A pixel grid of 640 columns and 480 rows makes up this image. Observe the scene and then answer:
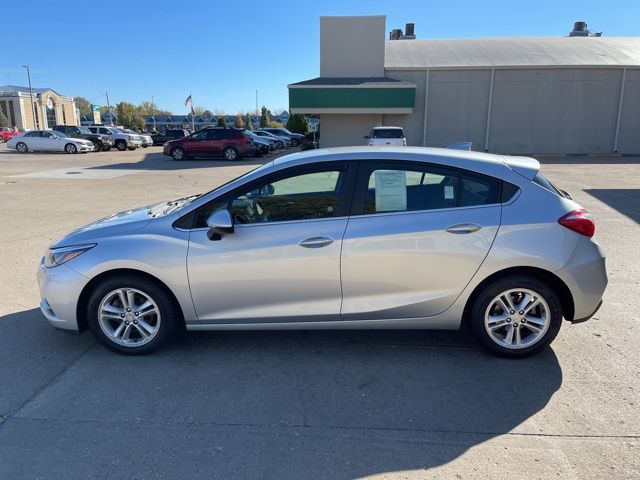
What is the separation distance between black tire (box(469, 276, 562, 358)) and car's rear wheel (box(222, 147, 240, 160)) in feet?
72.3

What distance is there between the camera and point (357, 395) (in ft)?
10.8

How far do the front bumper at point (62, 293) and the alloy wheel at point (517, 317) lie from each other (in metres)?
3.17

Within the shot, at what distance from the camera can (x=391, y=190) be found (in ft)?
12.1

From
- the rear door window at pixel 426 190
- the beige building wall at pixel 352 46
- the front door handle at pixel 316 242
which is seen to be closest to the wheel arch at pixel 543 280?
the rear door window at pixel 426 190

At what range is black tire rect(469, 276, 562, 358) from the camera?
3617 mm

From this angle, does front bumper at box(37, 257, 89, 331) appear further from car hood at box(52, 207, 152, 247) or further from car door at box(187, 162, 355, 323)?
car door at box(187, 162, 355, 323)

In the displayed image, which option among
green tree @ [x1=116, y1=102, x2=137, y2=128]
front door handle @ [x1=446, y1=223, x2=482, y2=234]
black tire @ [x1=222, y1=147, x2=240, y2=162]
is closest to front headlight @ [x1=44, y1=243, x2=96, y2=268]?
front door handle @ [x1=446, y1=223, x2=482, y2=234]

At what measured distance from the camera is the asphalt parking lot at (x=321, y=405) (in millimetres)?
2643

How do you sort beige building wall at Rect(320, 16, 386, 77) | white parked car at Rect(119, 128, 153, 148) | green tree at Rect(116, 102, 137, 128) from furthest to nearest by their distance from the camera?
green tree at Rect(116, 102, 137, 128) → white parked car at Rect(119, 128, 153, 148) → beige building wall at Rect(320, 16, 386, 77)

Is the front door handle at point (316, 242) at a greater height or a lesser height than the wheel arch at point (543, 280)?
greater

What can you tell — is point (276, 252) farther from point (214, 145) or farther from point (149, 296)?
point (214, 145)

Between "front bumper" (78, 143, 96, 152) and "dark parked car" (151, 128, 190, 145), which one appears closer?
"front bumper" (78, 143, 96, 152)

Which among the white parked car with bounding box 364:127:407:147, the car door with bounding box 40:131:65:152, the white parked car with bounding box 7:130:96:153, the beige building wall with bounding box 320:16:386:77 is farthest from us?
the car door with bounding box 40:131:65:152

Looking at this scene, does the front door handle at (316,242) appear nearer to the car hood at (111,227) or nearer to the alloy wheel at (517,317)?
the car hood at (111,227)
